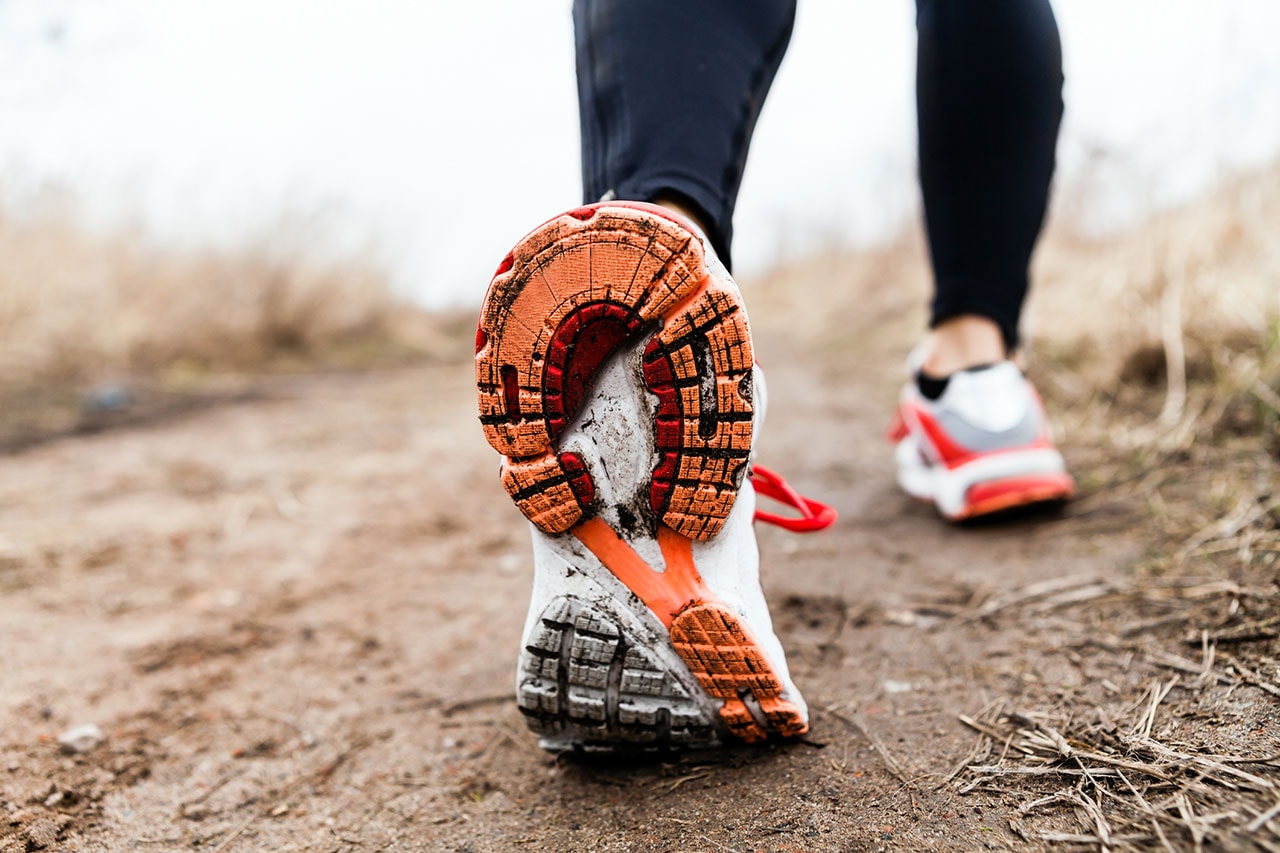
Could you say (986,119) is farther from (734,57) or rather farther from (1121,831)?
(1121,831)

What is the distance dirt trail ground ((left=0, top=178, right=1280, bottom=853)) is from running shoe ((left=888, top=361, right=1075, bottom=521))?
0.07 m

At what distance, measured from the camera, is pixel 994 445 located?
143 centimetres

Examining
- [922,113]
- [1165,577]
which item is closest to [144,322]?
[922,113]

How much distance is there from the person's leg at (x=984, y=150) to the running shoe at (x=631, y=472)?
820 millimetres

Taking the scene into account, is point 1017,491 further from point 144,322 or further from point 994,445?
point 144,322

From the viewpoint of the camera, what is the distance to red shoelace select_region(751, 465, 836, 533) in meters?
0.92

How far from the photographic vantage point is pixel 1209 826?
1.82ft

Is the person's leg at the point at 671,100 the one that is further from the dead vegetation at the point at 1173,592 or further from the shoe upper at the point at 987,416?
the shoe upper at the point at 987,416

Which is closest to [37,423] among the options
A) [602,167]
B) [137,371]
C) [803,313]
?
[137,371]

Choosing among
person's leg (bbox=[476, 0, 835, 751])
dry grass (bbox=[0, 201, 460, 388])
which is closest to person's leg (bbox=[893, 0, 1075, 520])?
person's leg (bbox=[476, 0, 835, 751])

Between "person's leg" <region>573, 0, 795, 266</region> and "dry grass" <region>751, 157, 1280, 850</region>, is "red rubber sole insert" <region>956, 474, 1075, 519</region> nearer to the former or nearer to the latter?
"dry grass" <region>751, 157, 1280, 850</region>

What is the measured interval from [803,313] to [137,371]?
9.27 meters

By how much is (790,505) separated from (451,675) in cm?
56

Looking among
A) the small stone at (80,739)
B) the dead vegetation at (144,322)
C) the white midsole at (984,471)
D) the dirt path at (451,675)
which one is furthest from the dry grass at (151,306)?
the white midsole at (984,471)
